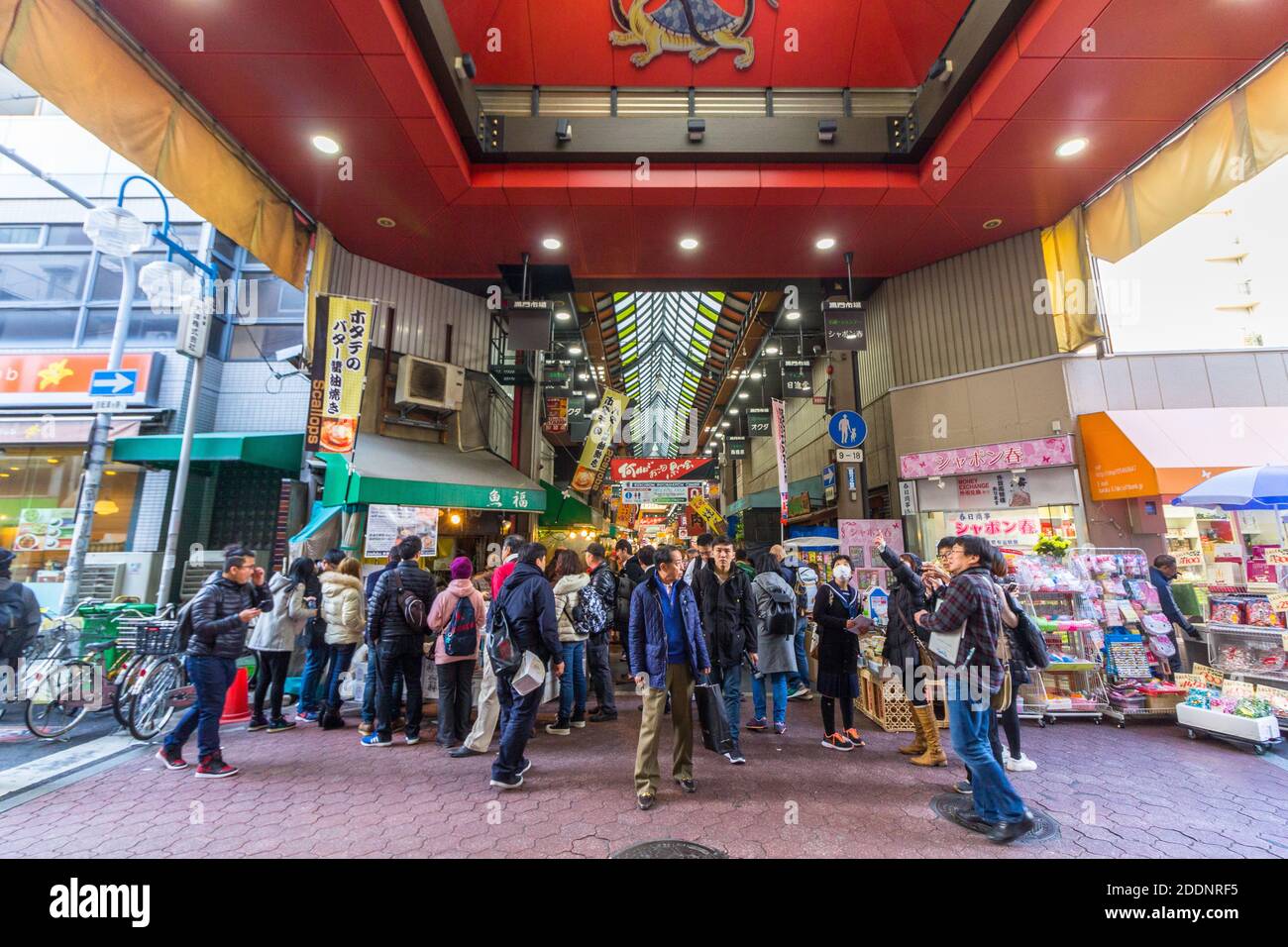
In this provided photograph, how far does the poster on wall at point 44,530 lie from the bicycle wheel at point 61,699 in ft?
15.8

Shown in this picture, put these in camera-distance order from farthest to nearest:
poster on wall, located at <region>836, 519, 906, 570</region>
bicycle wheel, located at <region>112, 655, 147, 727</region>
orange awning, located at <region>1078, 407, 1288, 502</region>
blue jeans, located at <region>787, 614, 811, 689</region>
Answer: poster on wall, located at <region>836, 519, 906, 570</region>, orange awning, located at <region>1078, 407, 1288, 502</region>, blue jeans, located at <region>787, 614, 811, 689</region>, bicycle wheel, located at <region>112, 655, 147, 727</region>

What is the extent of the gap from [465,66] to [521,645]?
7.05 m

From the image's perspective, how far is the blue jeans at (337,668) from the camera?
5.57 meters

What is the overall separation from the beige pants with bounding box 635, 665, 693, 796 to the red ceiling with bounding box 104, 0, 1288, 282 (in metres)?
6.58

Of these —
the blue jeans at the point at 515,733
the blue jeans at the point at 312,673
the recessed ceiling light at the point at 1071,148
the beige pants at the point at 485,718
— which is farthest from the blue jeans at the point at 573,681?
the recessed ceiling light at the point at 1071,148

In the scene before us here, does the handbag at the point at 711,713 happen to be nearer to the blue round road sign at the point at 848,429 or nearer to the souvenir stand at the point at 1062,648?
the souvenir stand at the point at 1062,648

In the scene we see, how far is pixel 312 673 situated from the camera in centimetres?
602

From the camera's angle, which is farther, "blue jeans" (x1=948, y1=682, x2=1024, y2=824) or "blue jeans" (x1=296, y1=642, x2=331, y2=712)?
"blue jeans" (x1=296, y1=642, x2=331, y2=712)

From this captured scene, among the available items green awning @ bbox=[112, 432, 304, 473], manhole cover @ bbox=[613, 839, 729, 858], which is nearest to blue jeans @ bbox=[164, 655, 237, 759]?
manhole cover @ bbox=[613, 839, 729, 858]

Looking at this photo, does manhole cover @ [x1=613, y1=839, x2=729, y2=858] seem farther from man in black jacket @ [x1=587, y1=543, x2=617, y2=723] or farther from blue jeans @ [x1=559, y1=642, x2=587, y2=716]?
man in black jacket @ [x1=587, y1=543, x2=617, y2=723]

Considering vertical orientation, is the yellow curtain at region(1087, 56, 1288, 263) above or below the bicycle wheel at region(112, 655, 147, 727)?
above

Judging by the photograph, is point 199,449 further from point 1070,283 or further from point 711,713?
point 1070,283

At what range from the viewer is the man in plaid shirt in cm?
336
